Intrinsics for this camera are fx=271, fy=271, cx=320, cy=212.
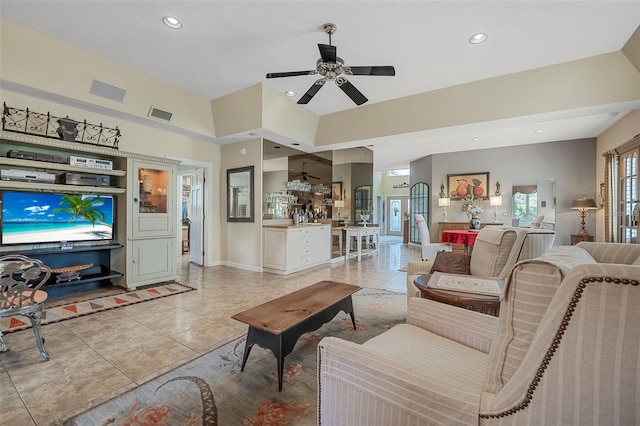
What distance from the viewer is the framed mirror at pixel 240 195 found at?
18.0ft

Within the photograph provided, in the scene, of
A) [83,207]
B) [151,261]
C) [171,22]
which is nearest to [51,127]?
[83,207]

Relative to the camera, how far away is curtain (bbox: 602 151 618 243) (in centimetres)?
544

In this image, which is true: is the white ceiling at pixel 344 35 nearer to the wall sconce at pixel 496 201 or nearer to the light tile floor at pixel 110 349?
the light tile floor at pixel 110 349

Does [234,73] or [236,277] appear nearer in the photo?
[234,73]

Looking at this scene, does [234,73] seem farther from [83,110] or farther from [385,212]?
[385,212]

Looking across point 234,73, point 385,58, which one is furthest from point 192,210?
point 385,58

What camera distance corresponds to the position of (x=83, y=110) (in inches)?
157

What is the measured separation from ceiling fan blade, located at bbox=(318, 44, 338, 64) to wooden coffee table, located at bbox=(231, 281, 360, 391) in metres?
2.36

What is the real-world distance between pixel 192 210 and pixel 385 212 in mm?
10358

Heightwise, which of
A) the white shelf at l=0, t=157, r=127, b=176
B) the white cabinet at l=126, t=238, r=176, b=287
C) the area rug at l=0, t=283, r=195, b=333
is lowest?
the area rug at l=0, t=283, r=195, b=333

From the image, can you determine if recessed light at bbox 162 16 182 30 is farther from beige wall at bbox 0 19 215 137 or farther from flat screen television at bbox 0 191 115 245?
flat screen television at bbox 0 191 115 245

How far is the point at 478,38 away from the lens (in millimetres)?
Answer: 3150

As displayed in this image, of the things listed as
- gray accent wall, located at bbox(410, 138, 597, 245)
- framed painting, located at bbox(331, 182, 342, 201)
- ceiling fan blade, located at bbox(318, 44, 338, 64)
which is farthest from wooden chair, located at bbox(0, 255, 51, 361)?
gray accent wall, located at bbox(410, 138, 597, 245)

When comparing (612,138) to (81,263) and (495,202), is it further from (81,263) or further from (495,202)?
(81,263)
